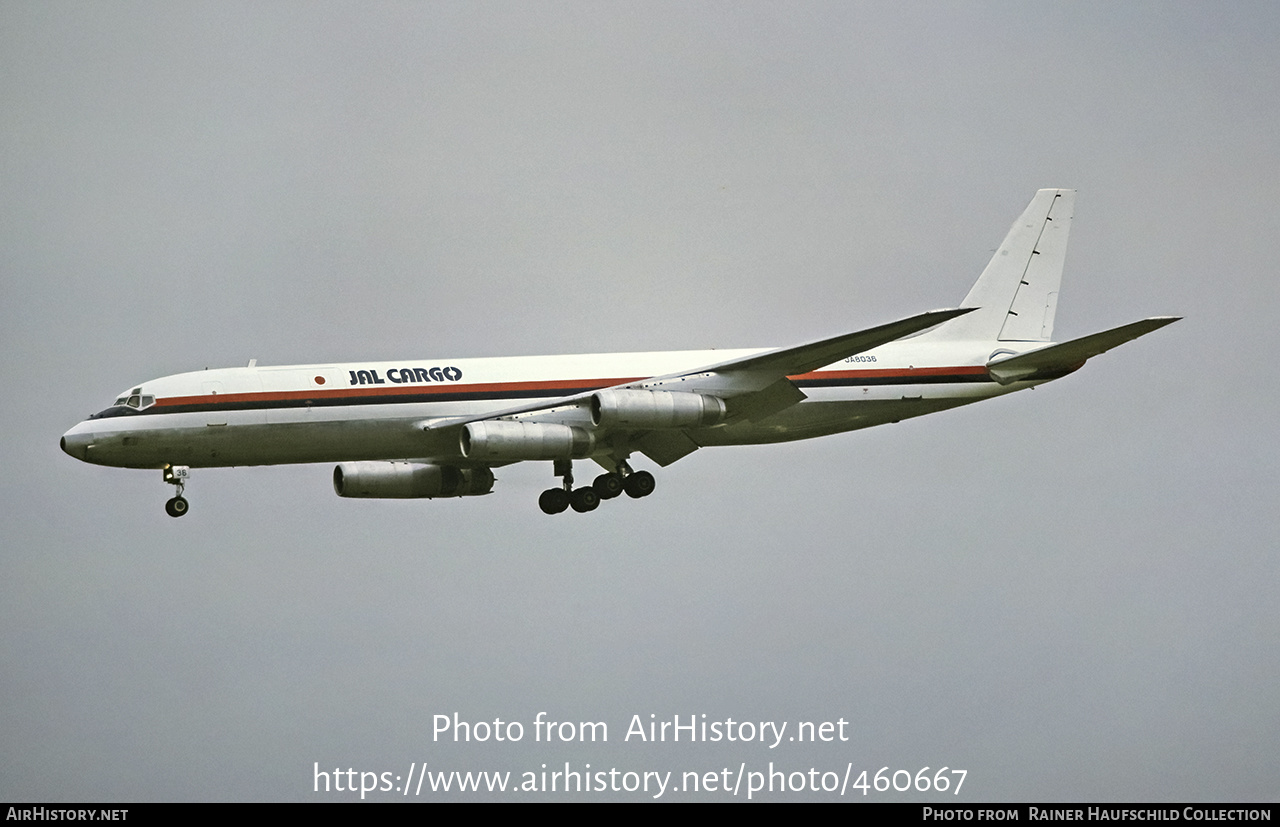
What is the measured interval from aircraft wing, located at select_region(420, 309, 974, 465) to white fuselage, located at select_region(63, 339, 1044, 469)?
0.48m

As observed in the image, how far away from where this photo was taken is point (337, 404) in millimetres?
36281

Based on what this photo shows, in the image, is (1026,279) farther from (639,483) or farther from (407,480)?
(407,480)

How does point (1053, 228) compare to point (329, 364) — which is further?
point (1053, 228)

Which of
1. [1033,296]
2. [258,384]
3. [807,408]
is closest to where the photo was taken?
[258,384]

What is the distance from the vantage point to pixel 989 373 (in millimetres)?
40062

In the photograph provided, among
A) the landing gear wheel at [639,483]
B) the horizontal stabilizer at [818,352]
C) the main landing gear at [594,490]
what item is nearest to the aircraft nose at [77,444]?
the main landing gear at [594,490]

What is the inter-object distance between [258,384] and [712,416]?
10551 millimetres

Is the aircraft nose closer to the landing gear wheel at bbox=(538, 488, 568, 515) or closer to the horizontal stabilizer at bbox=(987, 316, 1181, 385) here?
the landing gear wheel at bbox=(538, 488, 568, 515)

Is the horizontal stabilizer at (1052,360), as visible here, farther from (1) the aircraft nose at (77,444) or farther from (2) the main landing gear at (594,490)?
(1) the aircraft nose at (77,444)

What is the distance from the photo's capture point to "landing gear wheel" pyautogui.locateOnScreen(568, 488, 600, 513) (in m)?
39.8

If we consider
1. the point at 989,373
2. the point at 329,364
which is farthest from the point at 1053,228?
the point at 329,364

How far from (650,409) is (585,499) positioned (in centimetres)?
470

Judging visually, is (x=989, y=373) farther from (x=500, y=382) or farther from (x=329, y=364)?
(x=329, y=364)

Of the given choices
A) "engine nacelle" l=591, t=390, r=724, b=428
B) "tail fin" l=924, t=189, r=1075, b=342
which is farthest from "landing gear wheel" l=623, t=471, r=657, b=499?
"tail fin" l=924, t=189, r=1075, b=342
